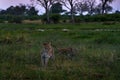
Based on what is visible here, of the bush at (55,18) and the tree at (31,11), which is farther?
the tree at (31,11)

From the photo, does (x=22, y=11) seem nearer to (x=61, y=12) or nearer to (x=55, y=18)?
(x=61, y=12)

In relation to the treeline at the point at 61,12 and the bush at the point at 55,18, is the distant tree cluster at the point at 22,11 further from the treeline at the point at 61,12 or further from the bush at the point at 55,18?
the bush at the point at 55,18

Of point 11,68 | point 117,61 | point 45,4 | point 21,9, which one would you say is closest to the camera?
point 11,68

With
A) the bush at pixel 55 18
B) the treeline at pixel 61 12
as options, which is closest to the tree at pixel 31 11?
the treeline at pixel 61 12

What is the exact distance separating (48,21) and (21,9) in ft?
123

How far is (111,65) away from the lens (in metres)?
10.5

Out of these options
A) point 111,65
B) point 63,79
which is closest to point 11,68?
point 63,79

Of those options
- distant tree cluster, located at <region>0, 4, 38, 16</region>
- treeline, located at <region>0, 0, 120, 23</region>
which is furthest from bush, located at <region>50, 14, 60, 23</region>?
distant tree cluster, located at <region>0, 4, 38, 16</region>

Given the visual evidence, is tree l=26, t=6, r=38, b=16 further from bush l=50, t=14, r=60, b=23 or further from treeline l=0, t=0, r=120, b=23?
bush l=50, t=14, r=60, b=23

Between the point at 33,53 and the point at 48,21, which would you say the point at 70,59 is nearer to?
the point at 33,53

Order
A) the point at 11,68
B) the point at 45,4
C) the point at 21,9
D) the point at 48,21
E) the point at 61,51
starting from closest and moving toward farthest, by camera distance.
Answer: the point at 11,68 < the point at 61,51 < the point at 48,21 < the point at 45,4 < the point at 21,9

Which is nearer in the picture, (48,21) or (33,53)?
(33,53)

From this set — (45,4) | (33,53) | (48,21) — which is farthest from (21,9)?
(33,53)

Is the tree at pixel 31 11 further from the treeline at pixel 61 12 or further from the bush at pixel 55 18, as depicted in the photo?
the bush at pixel 55 18
